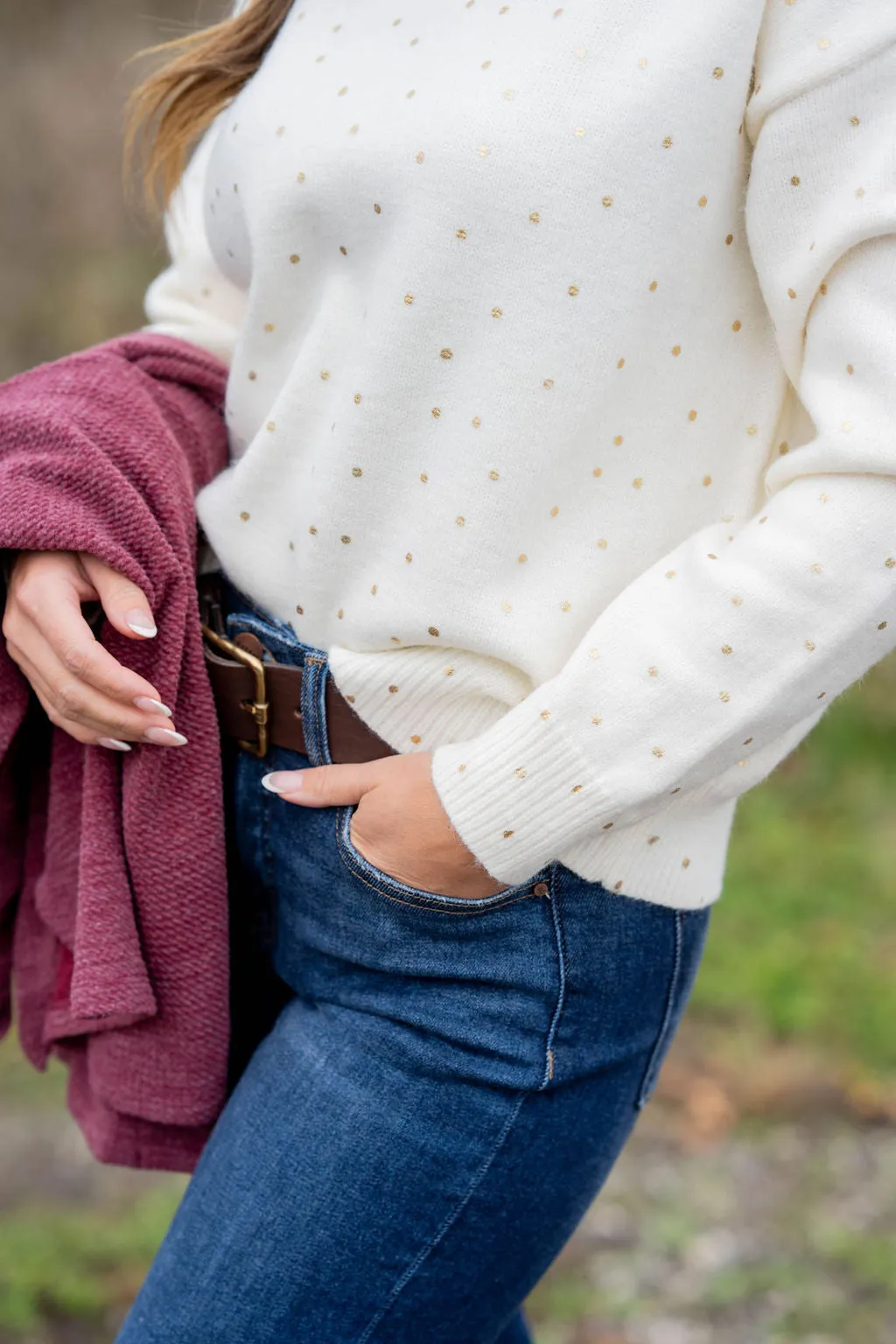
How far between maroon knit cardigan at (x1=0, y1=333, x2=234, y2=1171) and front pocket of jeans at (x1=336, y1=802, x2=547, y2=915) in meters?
0.18

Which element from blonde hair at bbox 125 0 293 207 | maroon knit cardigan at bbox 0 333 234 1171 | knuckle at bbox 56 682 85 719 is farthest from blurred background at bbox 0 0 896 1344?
knuckle at bbox 56 682 85 719

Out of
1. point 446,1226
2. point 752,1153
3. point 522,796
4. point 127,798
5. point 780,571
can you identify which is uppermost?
point 780,571

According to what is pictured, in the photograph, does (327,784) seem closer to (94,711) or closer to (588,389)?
(94,711)

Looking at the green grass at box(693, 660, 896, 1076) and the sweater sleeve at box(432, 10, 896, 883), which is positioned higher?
the sweater sleeve at box(432, 10, 896, 883)

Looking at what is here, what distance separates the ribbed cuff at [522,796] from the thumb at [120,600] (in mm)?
290

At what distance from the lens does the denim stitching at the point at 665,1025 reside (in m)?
1.15

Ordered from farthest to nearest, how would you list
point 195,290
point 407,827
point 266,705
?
point 195,290 < point 266,705 < point 407,827

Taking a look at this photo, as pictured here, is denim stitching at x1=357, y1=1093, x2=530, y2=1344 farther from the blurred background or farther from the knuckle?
the blurred background

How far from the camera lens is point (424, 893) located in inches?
40.9

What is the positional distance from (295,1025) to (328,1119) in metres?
0.10

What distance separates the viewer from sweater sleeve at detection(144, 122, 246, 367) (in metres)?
1.38

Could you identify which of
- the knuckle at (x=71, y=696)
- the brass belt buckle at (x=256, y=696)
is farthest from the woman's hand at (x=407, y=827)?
the knuckle at (x=71, y=696)

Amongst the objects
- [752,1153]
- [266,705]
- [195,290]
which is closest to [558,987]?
[266,705]

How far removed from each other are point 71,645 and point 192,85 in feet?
1.98
